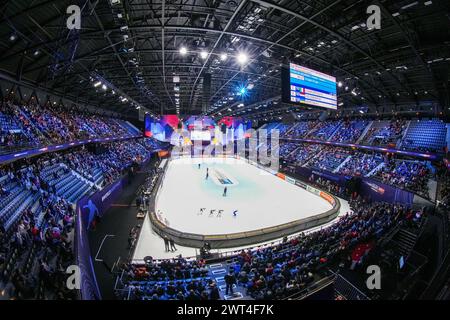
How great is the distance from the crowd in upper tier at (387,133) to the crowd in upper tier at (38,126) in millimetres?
30650

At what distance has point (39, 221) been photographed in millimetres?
9922

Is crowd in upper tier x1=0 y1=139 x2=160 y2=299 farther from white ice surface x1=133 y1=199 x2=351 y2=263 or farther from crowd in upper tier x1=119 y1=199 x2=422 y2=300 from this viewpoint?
white ice surface x1=133 y1=199 x2=351 y2=263

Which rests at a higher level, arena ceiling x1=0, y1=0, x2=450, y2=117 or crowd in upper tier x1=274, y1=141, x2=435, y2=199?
arena ceiling x1=0, y1=0, x2=450, y2=117

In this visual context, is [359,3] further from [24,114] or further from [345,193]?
[24,114]

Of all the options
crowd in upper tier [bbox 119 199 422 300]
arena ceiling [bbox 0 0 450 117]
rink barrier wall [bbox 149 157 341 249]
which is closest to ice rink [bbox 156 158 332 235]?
rink barrier wall [bbox 149 157 341 249]

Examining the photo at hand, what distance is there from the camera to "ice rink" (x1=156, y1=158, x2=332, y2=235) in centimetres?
→ 1619

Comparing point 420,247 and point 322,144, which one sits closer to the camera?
point 420,247

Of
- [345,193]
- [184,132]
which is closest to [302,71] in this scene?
[345,193]

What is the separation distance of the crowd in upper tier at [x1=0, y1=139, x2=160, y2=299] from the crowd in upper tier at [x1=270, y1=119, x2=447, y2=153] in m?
26.2

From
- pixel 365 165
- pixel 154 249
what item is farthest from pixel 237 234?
pixel 365 165
